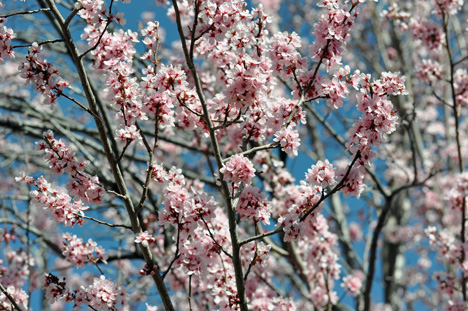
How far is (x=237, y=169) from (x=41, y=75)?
1.22m

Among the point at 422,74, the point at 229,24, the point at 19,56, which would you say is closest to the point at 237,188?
the point at 229,24

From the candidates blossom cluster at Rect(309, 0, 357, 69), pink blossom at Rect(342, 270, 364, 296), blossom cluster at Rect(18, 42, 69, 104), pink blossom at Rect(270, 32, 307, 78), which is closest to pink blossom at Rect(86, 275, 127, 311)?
blossom cluster at Rect(18, 42, 69, 104)

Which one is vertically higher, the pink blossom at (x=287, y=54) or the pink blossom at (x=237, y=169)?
the pink blossom at (x=287, y=54)

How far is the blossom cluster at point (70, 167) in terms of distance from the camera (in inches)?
107

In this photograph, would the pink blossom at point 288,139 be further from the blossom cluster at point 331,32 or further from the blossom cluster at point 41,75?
the blossom cluster at point 41,75

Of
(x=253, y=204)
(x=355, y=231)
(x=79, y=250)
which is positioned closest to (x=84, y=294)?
(x=79, y=250)

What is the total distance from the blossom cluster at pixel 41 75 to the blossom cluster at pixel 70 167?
0.75 feet

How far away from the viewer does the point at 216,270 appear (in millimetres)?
3520

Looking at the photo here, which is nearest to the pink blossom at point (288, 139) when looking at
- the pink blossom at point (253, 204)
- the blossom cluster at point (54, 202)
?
the pink blossom at point (253, 204)

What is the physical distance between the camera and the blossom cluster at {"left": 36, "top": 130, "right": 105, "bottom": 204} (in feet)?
8.89

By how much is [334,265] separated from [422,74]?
7.59 ft

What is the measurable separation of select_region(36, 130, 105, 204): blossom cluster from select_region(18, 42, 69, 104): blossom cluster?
0.75ft

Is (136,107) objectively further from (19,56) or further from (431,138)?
(431,138)

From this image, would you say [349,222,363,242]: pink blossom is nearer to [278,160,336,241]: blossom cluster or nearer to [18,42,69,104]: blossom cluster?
[278,160,336,241]: blossom cluster
